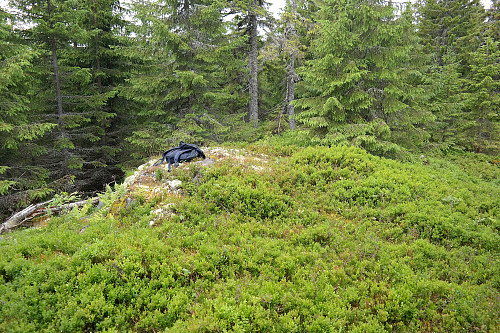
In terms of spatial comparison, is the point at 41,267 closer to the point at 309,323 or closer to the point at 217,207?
the point at 217,207

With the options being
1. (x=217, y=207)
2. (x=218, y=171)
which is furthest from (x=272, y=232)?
(x=218, y=171)

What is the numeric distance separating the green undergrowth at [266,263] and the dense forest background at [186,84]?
166 inches

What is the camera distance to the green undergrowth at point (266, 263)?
3775mm

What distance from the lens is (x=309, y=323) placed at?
3873mm

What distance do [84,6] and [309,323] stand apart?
18.8 m

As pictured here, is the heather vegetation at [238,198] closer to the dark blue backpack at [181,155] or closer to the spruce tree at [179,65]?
the spruce tree at [179,65]

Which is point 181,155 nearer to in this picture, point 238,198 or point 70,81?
point 238,198

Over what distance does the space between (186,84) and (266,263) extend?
10.9m

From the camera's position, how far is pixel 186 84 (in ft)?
42.7

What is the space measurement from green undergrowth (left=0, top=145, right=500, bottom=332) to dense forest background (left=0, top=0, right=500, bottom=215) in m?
4.21

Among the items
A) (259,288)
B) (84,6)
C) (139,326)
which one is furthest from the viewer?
(84,6)

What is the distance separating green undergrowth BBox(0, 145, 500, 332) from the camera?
3775mm

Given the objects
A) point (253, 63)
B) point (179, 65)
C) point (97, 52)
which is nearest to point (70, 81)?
point (97, 52)

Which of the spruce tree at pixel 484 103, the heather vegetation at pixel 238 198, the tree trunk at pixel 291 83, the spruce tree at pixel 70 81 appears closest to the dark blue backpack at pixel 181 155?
the heather vegetation at pixel 238 198
